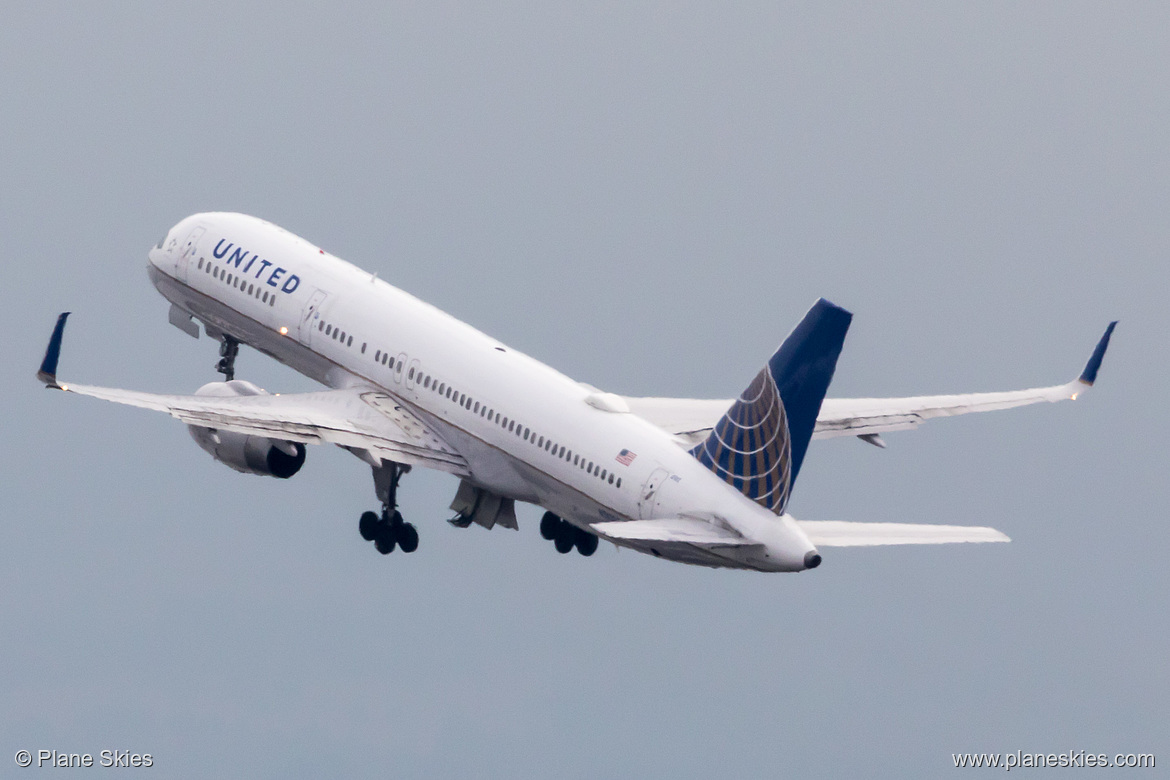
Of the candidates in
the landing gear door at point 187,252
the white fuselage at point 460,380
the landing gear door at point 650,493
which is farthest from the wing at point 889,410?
the landing gear door at point 187,252

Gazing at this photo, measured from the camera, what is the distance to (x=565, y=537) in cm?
6544

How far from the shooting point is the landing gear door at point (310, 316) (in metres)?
65.6

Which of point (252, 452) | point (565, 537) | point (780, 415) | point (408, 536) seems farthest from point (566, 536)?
point (780, 415)

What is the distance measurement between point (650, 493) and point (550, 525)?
390 inches

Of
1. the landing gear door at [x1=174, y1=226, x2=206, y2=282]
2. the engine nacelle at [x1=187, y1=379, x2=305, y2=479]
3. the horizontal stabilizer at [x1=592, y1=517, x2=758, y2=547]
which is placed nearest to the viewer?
the horizontal stabilizer at [x1=592, y1=517, x2=758, y2=547]

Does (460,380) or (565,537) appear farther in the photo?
(565,537)

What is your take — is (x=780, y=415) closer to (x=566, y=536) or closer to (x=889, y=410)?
(x=889, y=410)

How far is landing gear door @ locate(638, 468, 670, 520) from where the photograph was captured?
56062 millimetres

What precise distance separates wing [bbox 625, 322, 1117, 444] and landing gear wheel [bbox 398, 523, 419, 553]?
22.6ft

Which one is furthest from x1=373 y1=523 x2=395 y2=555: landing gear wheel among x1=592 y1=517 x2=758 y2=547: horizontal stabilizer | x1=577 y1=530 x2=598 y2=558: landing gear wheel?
x1=592 y1=517 x2=758 y2=547: horizontal stabilizer

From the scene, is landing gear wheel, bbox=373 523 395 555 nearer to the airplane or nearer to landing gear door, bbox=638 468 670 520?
the airplane

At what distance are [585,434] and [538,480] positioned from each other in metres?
2.03

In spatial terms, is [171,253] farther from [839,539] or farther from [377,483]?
[839,539]

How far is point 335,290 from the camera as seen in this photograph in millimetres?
65750
